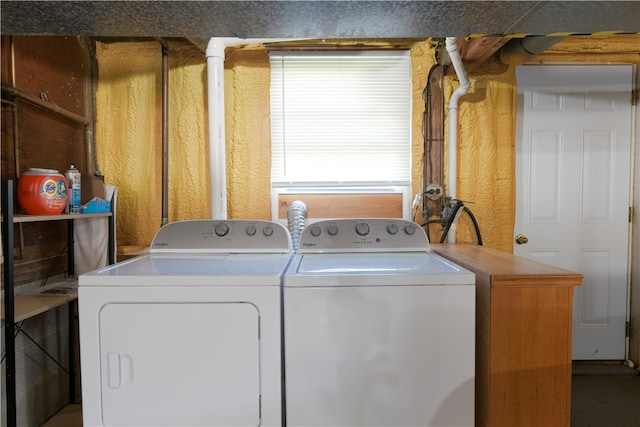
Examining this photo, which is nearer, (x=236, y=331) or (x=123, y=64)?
(x=236, y=331)

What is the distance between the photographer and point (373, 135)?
233 centimetres

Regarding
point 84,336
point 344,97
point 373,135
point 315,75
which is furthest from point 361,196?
point 84,336

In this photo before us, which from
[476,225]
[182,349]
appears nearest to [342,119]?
[476,225]

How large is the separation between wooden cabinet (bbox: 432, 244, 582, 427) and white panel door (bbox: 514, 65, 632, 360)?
1.29m

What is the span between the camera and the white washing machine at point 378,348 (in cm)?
117

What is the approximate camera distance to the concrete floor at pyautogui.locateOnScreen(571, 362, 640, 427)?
6.34 ft

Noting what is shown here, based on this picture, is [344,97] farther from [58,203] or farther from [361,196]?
[58,203]

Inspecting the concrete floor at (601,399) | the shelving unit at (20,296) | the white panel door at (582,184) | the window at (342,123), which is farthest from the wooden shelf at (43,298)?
the white panel door at (582,184)

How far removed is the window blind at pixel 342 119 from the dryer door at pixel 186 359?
4.27 ft

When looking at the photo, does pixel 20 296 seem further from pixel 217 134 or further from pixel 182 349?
pixel 217 134

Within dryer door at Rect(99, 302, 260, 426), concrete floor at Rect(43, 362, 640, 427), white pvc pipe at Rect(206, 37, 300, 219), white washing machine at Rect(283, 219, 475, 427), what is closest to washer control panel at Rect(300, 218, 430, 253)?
white washing machine at Rect(283, 219, 475, 427)

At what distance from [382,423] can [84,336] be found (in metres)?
1.08

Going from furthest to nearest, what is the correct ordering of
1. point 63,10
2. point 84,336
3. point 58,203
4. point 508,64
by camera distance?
point 508,64 → point 58,203 → point 84,336 → point 63,10

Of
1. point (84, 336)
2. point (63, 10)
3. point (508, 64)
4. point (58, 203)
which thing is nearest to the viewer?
point (63, 10)
